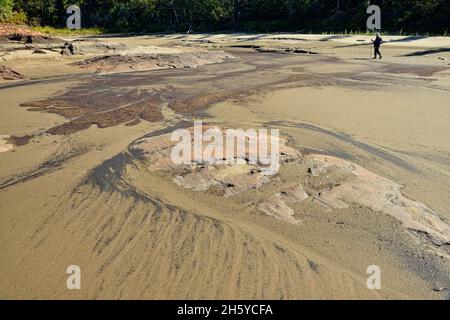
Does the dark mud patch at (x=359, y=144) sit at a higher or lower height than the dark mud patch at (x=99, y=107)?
lower

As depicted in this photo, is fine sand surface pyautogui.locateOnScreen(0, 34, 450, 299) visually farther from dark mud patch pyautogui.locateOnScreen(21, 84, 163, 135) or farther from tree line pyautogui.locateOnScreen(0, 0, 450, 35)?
tree line pyautogui.locateOnScreen(0, 0, 450, 35)

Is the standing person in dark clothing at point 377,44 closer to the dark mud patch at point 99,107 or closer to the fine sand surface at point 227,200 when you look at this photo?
the fine sand surface at point 227,200

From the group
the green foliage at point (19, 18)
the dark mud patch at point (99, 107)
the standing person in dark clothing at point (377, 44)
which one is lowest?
the dark mud patch at point (99, 107)

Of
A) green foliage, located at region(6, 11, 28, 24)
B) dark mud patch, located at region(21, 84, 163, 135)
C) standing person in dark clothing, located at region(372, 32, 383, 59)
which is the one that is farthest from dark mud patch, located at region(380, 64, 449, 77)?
green foliage, located at region(6, 11, 28, 24)

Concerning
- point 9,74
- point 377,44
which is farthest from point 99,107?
point 377,44

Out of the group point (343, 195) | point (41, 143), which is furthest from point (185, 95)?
point (343, 195)

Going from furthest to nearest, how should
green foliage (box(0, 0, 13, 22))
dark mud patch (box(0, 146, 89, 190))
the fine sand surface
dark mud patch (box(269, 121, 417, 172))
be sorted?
green foliage (box(0, 0, 13, 22)) → dark mud patch (box(269, 121, 417, 172)) → dark mud patch (box(0, 146, 89, 190)) → the fine sand surface

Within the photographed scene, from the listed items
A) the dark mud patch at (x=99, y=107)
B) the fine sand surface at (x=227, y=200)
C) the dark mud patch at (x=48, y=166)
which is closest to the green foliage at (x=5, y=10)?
the dark mud patch at (x=99, y=107)
